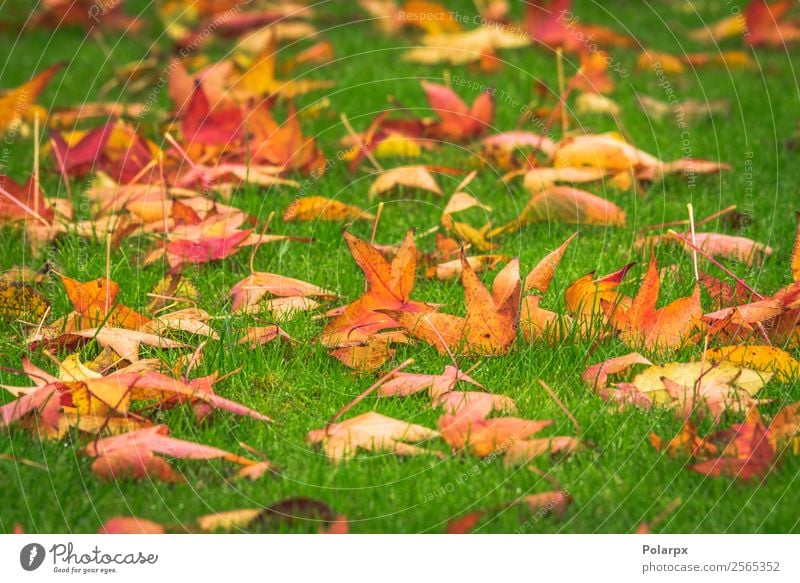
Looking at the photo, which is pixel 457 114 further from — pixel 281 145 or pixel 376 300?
pixel 376 300

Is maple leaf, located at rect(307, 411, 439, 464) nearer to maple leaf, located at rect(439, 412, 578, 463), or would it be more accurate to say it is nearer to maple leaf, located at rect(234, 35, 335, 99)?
maple leaf, located at rect(439, 412, 578, 463)

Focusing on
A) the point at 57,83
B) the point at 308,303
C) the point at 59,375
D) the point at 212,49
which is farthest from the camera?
the point at 212,49

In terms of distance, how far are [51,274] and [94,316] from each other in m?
0.37

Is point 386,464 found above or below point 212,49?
below

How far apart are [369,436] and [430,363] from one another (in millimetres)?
297

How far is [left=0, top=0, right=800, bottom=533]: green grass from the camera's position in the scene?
6.06ft

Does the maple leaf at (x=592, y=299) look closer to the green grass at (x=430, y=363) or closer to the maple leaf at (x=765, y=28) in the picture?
the green grass at (x=430, y=363)

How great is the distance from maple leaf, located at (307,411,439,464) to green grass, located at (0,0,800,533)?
0.02 m

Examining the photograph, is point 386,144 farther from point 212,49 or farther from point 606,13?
point 606,13

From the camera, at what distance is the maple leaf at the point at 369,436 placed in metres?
1.97

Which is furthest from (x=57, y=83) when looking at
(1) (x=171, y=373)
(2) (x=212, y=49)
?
(1) (x=171, y=373)

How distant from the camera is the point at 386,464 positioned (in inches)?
76.5

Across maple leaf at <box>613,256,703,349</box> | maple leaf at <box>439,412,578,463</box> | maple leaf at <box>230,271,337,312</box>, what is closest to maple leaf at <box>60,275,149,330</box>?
maple leaf at <box>230,271,337,312</box>

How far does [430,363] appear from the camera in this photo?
→ 87.9 inches
